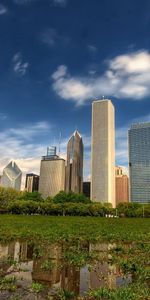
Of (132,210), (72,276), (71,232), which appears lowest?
(72,276)

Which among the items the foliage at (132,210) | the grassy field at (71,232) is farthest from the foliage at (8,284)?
the foliage at (132,210)

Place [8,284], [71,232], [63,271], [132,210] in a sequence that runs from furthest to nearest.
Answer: [132,210]
[71,232]
[63,271]
[8,284]

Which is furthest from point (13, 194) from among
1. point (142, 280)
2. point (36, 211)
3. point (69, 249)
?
point (142, 280)

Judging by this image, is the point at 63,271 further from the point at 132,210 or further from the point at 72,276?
the point at 132,210

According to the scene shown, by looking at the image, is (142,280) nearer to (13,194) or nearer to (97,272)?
(97,272)

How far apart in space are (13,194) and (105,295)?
135 m

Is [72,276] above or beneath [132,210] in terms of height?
beneath

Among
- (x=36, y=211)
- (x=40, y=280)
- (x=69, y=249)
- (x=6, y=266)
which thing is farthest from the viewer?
(x=36, y=211)

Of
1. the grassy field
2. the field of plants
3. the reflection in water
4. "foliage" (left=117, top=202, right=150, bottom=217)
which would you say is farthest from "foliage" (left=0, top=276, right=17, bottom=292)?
"foliage" (left=117, top=202, right=150, bottom=217)

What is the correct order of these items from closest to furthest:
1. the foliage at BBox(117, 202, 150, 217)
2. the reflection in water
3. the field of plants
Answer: the field of plants
the reflection in water
the foliage at BBox(117, 202, 150, 217)

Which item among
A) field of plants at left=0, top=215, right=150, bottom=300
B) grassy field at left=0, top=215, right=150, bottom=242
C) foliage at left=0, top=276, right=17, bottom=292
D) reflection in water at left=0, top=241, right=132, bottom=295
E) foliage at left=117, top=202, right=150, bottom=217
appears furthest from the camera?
foliage at left=117, top=202, right=150, bottom=217

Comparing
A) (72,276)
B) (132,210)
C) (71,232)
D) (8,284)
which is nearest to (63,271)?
(72,276)

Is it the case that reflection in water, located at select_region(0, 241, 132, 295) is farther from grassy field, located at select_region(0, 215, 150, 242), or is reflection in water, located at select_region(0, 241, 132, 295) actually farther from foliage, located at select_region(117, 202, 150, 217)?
foliage, located at select_region(117, 202, 150, 217)

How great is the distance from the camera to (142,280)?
13.5 meters
